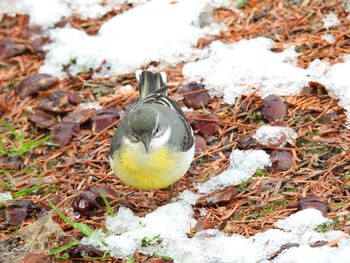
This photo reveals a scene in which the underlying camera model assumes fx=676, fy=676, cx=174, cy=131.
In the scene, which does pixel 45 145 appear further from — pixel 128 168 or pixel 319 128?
pixel 319 128

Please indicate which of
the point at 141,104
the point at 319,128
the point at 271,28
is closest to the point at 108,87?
the point at 141,104

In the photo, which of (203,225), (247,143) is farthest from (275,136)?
(203,225)

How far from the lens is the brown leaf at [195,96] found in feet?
22.8

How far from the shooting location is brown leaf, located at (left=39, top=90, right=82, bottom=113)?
23.7 feet

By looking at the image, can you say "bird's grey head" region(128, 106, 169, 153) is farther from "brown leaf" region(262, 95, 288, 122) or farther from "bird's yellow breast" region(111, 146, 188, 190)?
"brown leaf" region(262, 95, 288, 122)

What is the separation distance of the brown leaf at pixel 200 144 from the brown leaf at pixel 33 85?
2.02m

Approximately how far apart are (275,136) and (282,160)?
0.33 m

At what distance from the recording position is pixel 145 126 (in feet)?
18.0

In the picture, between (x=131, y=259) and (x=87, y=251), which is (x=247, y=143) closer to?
(x=131, y=259)

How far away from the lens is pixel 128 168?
18.0ft

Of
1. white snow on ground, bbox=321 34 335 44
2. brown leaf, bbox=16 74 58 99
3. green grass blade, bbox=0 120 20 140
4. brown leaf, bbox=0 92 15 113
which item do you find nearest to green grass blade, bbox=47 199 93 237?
green grass blade, bbox=0 120 20 140

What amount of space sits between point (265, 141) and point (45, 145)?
2231 mm

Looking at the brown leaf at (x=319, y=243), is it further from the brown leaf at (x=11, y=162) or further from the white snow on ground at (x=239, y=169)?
the brown leaf at (x=11, y=162)

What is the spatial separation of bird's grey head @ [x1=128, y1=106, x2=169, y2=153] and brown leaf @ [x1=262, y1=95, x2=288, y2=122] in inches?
51.4
